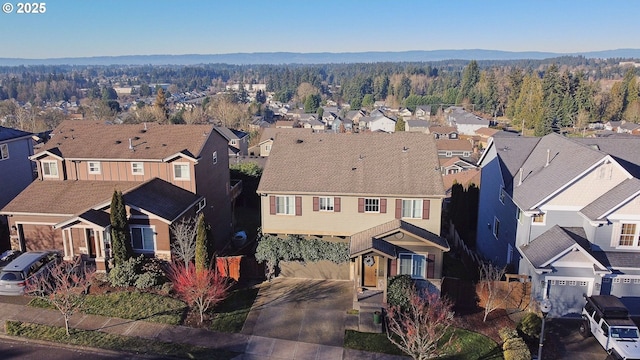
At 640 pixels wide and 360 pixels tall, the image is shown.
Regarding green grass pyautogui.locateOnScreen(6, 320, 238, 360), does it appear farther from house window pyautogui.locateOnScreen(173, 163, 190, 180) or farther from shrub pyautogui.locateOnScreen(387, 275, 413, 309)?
house window pyautogui.locateOnScreen(173, 163, 190, 180)

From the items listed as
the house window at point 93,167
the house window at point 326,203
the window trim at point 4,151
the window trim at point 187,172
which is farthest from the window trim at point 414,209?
the window trim at point 4,151

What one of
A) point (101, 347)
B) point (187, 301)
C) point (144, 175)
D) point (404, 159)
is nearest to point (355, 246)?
point (404, 159)

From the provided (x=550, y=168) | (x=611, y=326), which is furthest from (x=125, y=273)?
(x=550, y=168)

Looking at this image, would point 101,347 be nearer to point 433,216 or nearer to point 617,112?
point 433,216

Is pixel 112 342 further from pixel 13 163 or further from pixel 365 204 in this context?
pixel 13 163

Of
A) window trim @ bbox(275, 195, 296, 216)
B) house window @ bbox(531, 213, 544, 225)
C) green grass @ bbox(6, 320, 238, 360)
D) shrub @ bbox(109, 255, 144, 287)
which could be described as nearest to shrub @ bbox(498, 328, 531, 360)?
house window @ bbox(531, 213, 544, 225)

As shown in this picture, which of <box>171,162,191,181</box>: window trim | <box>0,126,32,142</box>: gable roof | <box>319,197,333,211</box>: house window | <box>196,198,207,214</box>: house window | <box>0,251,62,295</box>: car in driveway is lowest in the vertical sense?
<box>0,251,62,295</box>: car in driveway
